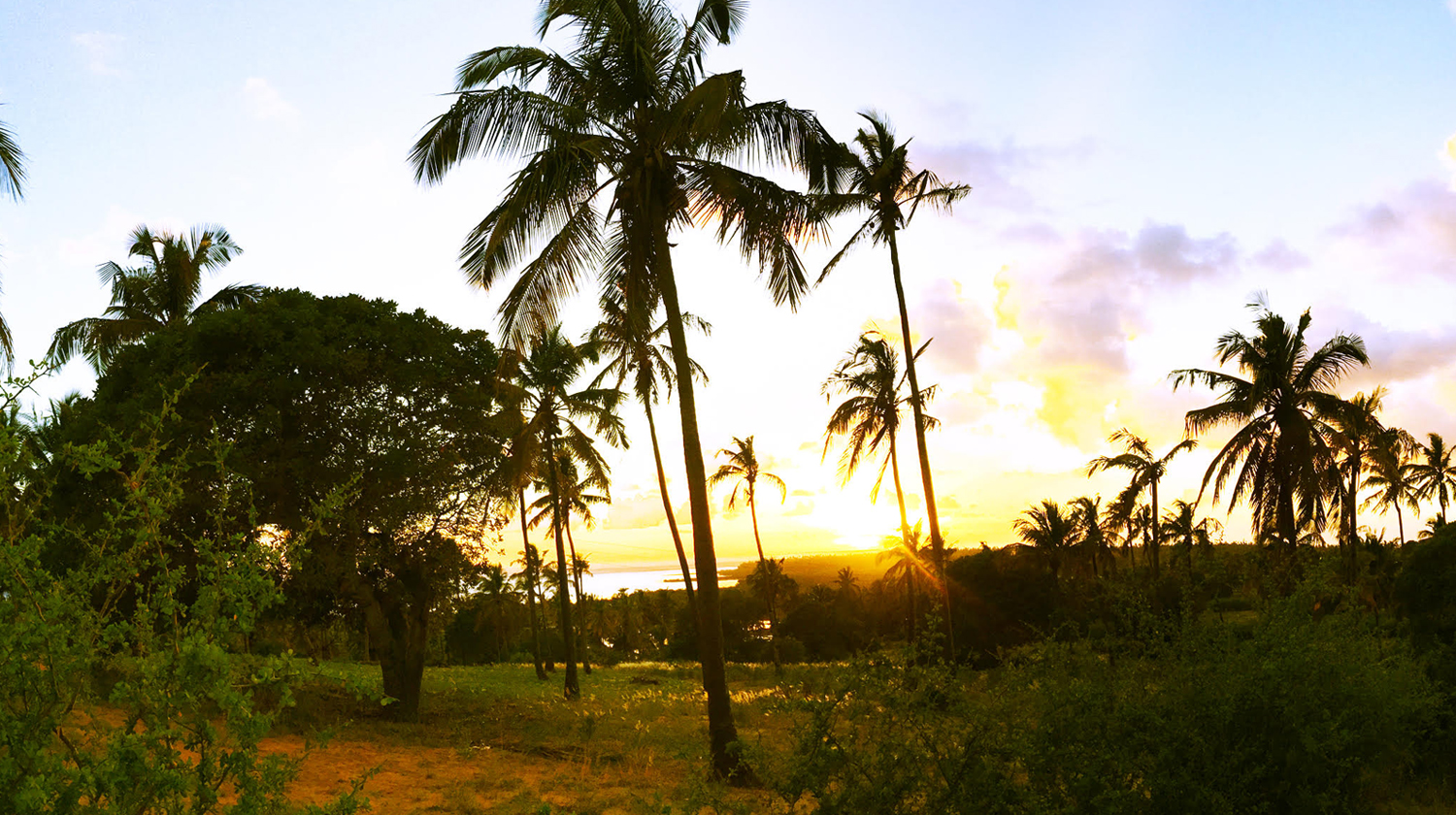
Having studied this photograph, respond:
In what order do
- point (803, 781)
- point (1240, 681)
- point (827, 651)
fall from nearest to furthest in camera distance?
point (803, 781) → point (1240, 681) → point (827, 651)

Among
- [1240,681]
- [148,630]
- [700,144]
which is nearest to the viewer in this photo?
[148,630]

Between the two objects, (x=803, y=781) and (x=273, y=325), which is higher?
(x=273, y=325)

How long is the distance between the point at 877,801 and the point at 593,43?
10104mm

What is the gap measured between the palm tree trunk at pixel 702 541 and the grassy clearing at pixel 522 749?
2.22ft

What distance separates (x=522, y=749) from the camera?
49.3 ft

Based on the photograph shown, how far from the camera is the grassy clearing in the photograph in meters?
10.2

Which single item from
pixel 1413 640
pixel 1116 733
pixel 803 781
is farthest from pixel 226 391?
pixel 1413 640

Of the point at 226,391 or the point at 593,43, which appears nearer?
the point at 593,43

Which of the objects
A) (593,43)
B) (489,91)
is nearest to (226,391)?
(489,91)

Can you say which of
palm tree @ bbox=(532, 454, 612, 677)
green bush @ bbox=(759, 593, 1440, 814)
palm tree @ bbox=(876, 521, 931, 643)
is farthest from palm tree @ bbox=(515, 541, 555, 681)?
green bush @ bbox=(759, 593, 1440, 814)

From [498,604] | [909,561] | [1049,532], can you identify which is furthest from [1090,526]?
[498,604]

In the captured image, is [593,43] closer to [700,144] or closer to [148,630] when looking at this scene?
[700,144]

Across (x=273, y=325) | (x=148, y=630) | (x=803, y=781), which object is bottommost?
(x=803, y=781)

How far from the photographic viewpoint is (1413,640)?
13078 mm
